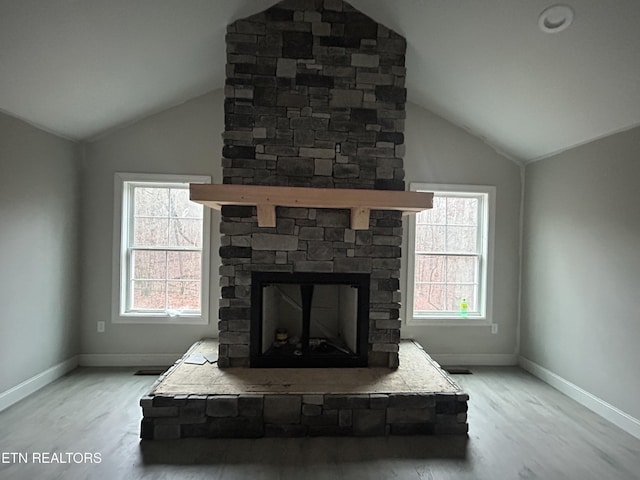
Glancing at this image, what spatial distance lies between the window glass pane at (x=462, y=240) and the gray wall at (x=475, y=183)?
0.80ft

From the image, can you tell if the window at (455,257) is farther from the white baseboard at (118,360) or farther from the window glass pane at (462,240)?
the white baseboard at (118,360)

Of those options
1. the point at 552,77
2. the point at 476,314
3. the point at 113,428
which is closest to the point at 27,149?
the point at 113,428

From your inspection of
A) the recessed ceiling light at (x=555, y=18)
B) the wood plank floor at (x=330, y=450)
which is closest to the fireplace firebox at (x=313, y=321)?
the wood plank floor at (x=330, y=450)

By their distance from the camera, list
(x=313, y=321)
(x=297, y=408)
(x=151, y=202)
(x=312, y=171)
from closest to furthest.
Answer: (x=297, y=408) < (x=312, y=171) < (x=313, y=321) < (x=151, y=202)

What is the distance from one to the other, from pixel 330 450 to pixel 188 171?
119 inches

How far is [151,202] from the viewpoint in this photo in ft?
12.5

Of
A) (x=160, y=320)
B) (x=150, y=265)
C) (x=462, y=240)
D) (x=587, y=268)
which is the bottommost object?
(x=160, y=320)

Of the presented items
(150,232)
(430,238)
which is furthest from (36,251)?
(430,238)

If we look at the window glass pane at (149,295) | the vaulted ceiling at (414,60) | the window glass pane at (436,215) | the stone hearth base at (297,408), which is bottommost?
the stone hearth base at (297,408)

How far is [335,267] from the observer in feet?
9.76

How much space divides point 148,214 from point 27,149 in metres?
1.17

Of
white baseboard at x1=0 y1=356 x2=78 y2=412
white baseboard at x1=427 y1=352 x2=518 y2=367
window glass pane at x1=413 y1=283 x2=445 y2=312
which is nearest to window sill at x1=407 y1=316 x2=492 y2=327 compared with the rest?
window glass pane at x1=413 y1=283 x2=445 y2=312

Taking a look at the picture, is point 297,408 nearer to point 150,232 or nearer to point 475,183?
point 150,232

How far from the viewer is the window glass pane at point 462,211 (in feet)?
13.1
